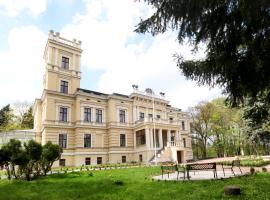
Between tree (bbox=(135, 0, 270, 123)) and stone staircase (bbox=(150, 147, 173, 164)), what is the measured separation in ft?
79.8

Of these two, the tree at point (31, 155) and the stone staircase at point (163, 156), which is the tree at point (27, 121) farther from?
→ the tree at point (31, 155)

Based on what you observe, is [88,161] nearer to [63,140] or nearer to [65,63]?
[63,140]

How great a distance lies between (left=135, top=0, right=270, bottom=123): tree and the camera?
5246 mm

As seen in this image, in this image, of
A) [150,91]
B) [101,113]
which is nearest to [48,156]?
[101,113]

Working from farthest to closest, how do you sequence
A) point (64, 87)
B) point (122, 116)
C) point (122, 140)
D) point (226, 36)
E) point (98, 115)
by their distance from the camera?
point (122, 116)
point (122, 140)
point (98, 115)
point (64, 87)
point (226, 36)

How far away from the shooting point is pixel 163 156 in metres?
30.5

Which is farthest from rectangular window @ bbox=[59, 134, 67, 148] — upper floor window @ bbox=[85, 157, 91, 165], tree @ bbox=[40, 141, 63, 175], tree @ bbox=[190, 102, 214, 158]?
tree @ bbox=[190, 102, 214, 158]

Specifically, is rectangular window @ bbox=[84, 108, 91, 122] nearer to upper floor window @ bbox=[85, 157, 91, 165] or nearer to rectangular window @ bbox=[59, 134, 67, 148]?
rectangular window @ bbox=[59, 134, 67, 148]

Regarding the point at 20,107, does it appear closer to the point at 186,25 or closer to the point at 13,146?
the point at 13,146

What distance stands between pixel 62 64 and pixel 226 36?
29.3 meters

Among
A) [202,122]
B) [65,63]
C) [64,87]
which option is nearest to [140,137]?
[64,87]

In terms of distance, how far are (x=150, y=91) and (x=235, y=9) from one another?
111 feet

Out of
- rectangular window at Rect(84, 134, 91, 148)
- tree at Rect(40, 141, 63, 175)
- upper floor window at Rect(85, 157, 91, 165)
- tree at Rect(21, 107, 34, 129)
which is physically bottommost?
upper floor window at Rect(85, 157, 91, 165)

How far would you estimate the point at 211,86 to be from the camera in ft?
22.0
